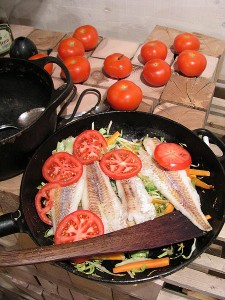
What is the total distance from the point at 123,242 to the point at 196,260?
1.48 ft

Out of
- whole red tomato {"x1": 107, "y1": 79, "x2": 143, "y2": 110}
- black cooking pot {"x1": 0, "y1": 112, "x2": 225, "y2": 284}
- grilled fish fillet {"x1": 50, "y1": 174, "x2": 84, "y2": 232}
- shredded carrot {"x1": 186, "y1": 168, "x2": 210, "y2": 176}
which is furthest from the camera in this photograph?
whole red tomato {"x1": 107, "y1": 79, "x2": 143, "y2": 110}

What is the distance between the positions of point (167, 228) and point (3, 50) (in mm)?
1506

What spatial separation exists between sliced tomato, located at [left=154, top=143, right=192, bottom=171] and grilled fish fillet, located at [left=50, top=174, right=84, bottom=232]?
316 mm

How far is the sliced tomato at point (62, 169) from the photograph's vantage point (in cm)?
121

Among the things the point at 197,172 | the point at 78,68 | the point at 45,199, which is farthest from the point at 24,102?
the point at 197,172

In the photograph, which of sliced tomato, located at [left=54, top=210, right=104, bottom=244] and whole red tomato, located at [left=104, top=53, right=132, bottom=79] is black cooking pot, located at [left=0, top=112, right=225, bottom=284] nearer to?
sliced tomato, located at [left=54, top=210, right=104, bottom=244]

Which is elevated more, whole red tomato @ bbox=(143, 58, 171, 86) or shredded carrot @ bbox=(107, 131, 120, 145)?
whole red tomato @ bbox=(143, 58, 171, 86)

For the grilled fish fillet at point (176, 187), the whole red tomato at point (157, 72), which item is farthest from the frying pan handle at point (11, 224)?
the whole red tomato at point (157, 72)

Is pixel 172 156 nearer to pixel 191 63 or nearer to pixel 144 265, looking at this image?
pixel 144 265

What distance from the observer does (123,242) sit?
0.97 m

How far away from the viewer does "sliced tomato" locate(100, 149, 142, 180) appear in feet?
3.97

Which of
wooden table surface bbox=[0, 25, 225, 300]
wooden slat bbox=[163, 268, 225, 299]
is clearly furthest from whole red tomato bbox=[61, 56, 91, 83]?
wooden slat bbox=[163, 268, 225, 299]

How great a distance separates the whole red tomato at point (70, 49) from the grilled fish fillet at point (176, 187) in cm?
79

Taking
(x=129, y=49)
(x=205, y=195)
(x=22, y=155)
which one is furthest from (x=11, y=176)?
(x=129, y=49)
